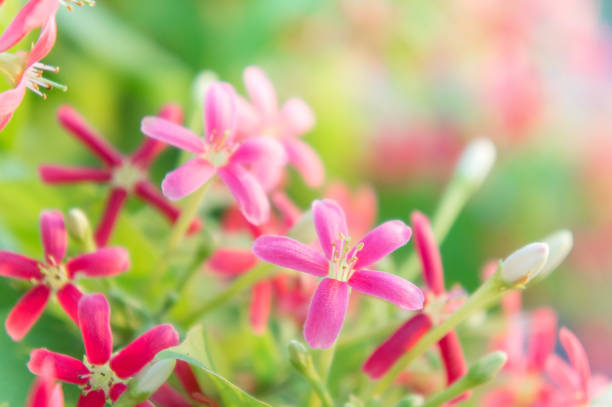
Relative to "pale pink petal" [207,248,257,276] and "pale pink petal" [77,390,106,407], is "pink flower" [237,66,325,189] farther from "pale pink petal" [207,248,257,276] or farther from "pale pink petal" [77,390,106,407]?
"pale pink petal" [77,390,106,407]

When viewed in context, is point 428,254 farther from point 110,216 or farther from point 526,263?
point 110,216

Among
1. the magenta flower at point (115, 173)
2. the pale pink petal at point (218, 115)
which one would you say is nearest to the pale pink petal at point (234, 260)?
the magenta flower at point (115, 173)

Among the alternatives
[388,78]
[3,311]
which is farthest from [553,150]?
[3,311]

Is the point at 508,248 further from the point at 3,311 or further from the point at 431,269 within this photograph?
the point at 3,311

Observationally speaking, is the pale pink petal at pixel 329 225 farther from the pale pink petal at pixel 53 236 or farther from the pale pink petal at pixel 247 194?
the pale pink petal at pixel 53 236

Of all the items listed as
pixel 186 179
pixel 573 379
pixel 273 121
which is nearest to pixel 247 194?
pixel 186 179
